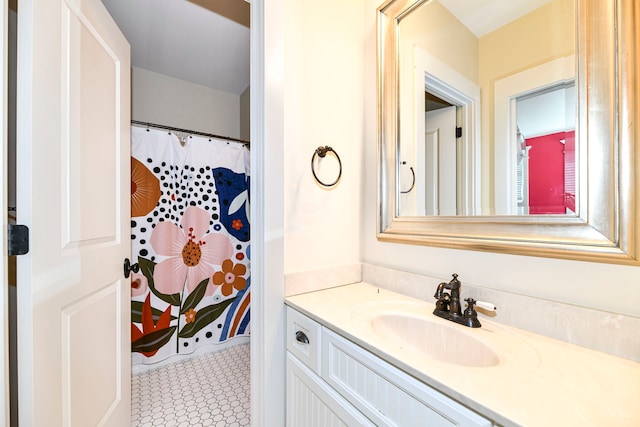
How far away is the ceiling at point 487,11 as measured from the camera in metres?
0.82

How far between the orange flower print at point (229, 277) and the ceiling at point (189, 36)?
1676 mm

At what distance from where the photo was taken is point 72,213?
892mm

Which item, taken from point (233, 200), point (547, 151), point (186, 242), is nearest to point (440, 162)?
point (547, 151)

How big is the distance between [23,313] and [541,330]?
1.46 m

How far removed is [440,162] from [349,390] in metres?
0.89

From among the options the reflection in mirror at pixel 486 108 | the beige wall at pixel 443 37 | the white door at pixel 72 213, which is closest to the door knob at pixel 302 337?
the reflection in mirror at pixel 486 108

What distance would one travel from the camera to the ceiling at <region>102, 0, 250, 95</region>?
162 cm

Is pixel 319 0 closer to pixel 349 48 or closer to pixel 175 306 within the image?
pixel 349 48

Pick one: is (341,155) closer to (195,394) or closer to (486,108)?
(486,108)

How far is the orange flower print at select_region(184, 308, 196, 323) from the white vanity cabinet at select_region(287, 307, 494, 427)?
4.34 feet

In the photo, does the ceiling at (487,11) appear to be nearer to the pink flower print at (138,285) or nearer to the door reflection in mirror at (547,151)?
the door reflection in mirror at (547,151)

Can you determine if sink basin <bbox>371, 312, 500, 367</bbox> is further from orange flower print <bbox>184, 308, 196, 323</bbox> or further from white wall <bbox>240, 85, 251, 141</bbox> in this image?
white wall <bbox>240, 85, 251, 141</bbox>

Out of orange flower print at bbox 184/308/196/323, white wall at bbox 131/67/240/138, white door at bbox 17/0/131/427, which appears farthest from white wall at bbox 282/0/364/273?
white wall at bbox 131/67/240/138

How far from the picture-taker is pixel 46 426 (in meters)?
0.78
